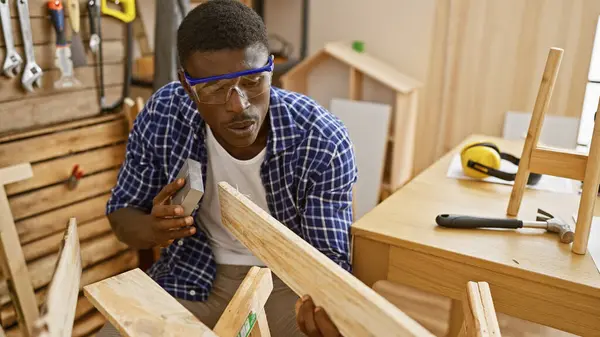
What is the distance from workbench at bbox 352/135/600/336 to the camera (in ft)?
2.99

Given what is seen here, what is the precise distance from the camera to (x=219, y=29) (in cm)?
99

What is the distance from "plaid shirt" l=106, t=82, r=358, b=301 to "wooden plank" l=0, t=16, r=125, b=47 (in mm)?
490

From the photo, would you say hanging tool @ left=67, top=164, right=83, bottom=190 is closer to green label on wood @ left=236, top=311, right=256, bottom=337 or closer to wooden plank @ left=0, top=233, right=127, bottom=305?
wooden plank @ left=0, top=233, right=127, bottom=305

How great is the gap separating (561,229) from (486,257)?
22 cm

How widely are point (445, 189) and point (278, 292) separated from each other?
0.51 metres

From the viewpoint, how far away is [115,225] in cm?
126

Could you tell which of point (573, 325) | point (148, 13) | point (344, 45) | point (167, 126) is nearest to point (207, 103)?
point (167, 126)

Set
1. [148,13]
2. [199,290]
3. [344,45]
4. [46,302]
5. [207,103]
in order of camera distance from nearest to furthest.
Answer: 1. [46,302]
2. [207,103]
3. [199,290]
4. [148,13]
5. [344,45]

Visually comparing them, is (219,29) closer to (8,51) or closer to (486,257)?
(486,257)

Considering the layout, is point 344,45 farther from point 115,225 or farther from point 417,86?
point 115,225

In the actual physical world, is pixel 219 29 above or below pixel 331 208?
above

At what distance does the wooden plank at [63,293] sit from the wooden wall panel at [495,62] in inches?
83.5

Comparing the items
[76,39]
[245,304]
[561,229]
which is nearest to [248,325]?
[245,304]

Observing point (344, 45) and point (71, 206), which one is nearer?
point (71, 206)
